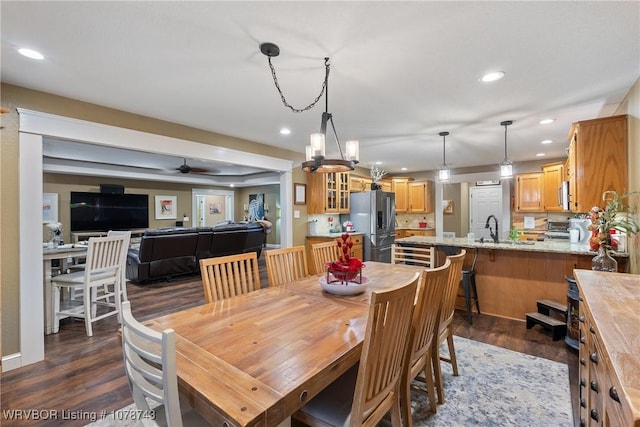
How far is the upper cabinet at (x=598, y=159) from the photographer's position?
2639 millimetres

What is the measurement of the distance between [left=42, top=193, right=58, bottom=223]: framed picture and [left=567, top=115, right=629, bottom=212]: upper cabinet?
9.63 meters

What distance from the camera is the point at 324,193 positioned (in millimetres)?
5383

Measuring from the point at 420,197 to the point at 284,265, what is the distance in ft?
19.0

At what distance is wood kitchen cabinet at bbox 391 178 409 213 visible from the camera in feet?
25.1

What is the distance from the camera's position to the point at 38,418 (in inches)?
73.8

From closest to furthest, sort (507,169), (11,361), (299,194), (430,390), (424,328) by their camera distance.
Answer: (424,328), (430,390), (11,361), (507,169), (299,194)

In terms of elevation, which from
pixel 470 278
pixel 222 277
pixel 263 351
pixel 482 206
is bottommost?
pixel 470 278

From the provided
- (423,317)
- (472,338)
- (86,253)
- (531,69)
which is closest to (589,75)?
(531,69)

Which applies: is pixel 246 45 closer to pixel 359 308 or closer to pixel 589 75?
pixel 359 308

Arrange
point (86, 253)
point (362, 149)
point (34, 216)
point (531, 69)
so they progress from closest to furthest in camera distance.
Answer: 1. point (531, 69)
2. point (34, 216)
3. point (86, 253)
4. point (362, 149)

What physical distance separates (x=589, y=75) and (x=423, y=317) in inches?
92.7

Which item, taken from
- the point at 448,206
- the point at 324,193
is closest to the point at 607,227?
the point at 324,193

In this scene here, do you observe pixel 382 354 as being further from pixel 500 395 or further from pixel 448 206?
pixel 448 206

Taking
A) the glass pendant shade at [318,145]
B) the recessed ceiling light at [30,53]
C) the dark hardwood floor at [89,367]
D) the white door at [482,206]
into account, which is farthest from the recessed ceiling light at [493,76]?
the white door at [482,206]
